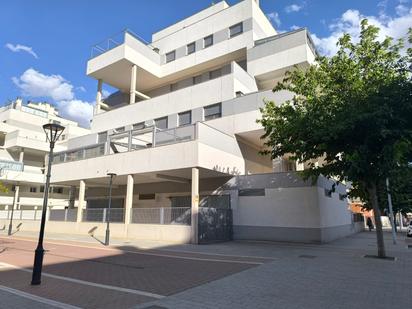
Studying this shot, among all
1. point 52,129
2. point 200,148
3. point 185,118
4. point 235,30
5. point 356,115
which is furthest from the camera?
point 235,30

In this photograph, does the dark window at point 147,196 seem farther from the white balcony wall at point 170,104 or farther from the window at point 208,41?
the window at point 208,41

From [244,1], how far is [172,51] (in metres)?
8.56

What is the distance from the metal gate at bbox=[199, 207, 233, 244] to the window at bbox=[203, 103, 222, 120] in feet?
24.3

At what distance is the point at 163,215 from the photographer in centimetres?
1977

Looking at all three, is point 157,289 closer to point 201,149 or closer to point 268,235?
point 201,149

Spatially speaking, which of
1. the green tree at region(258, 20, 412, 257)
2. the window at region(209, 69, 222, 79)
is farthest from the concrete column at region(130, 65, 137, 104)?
the green tree at region(258, 20, 412, 257)

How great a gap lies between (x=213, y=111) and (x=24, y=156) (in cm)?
3691

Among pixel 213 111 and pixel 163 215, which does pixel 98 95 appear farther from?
pixel 163 215

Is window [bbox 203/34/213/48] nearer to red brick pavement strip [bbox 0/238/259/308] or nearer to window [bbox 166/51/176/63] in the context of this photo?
window [bbox 166/51/176/63]

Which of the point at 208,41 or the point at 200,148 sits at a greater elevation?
the point at 208,41

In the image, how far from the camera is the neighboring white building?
134ft

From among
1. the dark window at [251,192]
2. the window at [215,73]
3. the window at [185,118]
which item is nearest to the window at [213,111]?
the window at [185,118]

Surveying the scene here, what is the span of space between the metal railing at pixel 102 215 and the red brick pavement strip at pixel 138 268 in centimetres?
833

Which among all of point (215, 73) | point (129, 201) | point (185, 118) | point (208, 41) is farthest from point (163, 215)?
point (208, 41)
